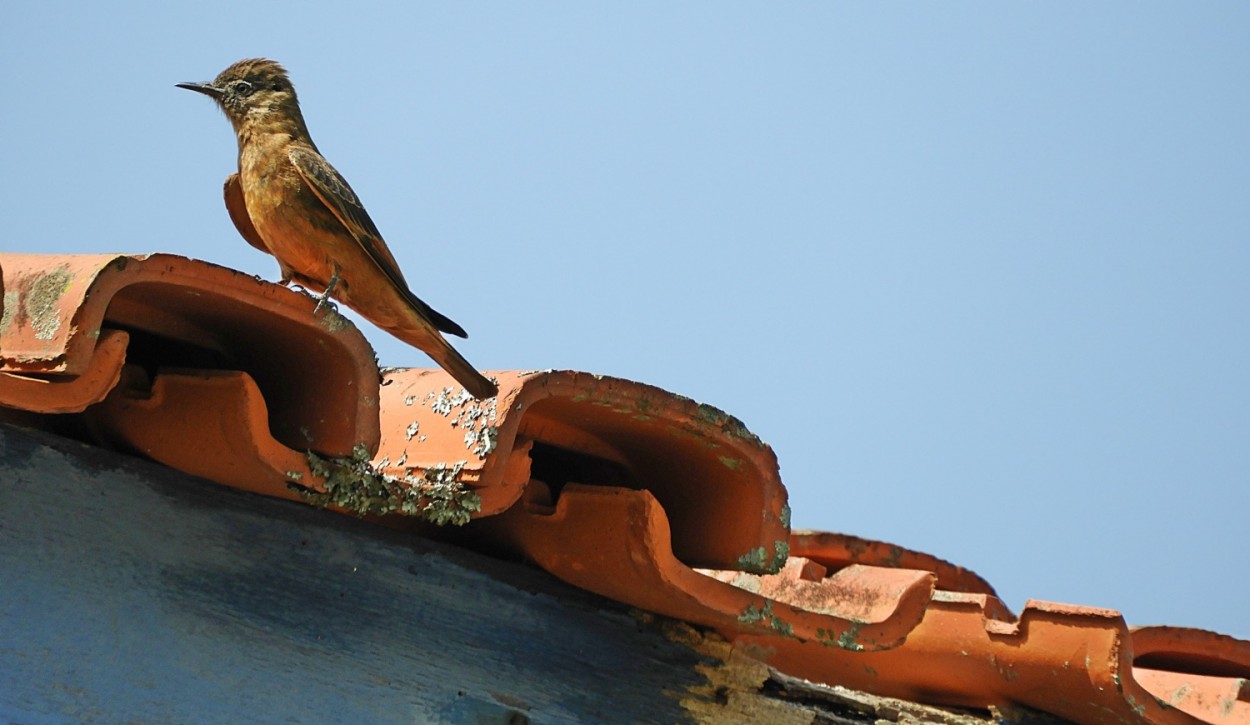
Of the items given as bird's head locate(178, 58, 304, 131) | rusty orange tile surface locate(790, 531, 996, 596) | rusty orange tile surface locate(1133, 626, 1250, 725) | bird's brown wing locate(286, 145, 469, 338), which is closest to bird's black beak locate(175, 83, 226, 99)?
bird's head locate(178, 58, 304, 131)

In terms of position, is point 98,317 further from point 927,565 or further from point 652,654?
point 927,565

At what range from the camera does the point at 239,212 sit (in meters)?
4.89

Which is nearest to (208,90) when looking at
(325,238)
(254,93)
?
(254,93)

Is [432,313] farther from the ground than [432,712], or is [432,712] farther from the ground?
[432,313]

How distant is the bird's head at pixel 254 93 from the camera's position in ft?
16.8

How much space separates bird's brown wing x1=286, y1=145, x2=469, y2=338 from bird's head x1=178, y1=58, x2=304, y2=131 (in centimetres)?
65

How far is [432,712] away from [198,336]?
93cm

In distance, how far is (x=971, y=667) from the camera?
422 centimetres

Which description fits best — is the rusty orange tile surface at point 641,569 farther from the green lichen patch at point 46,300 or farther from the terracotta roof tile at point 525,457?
the green lichen patch at point 46,300

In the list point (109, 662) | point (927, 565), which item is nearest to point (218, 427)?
point (109, 662)

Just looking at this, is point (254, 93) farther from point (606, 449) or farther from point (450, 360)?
point (606, 449)

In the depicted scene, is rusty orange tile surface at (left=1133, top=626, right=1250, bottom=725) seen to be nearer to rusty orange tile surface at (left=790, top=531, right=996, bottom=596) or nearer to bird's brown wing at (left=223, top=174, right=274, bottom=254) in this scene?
rusty orange tile surface at (left=790, top=531, right=996, bottom=596)

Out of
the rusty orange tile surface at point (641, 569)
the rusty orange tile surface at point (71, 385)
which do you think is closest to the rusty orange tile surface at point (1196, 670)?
the rusty orange tile surface at point (641, 569)

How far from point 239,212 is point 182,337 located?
2.15 metres
